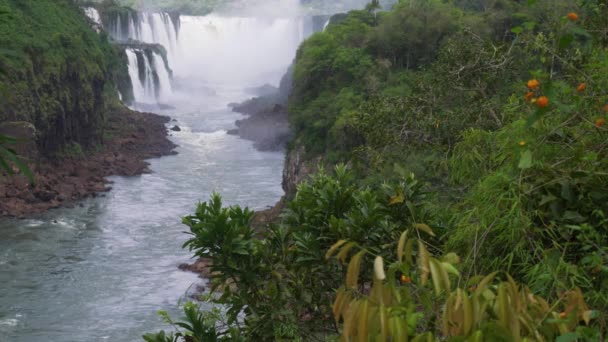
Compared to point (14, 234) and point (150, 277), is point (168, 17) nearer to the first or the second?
point (14, 234)

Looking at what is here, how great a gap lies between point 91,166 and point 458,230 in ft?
118

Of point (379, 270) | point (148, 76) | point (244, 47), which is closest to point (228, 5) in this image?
point (244, 47)

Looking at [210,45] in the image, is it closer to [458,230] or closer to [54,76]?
[54,76]

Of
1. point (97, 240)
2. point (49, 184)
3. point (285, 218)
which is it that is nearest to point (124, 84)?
point (49, 184)

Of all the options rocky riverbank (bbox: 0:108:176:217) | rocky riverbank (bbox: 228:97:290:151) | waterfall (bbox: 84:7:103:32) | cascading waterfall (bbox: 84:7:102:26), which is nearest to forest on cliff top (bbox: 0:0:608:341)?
rocky riverbank (bbox: 0:108:176:217)

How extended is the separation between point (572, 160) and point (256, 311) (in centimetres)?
337

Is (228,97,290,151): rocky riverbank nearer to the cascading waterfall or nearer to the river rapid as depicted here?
the river rapid

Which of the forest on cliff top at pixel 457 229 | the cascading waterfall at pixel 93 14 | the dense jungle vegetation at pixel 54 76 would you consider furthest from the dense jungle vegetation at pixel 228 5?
the forest on cliff top at pixel 457 229

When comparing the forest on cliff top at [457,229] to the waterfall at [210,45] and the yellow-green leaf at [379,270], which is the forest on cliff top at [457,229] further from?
the waterfall at [210,45]

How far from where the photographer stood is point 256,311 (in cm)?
668

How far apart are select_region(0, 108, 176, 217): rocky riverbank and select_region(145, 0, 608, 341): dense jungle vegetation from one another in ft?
67.5

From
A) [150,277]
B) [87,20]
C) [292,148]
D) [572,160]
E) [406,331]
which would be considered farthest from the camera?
[87,20]

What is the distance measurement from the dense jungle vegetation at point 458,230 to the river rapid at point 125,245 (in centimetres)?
217

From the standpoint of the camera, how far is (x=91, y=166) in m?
38.7
